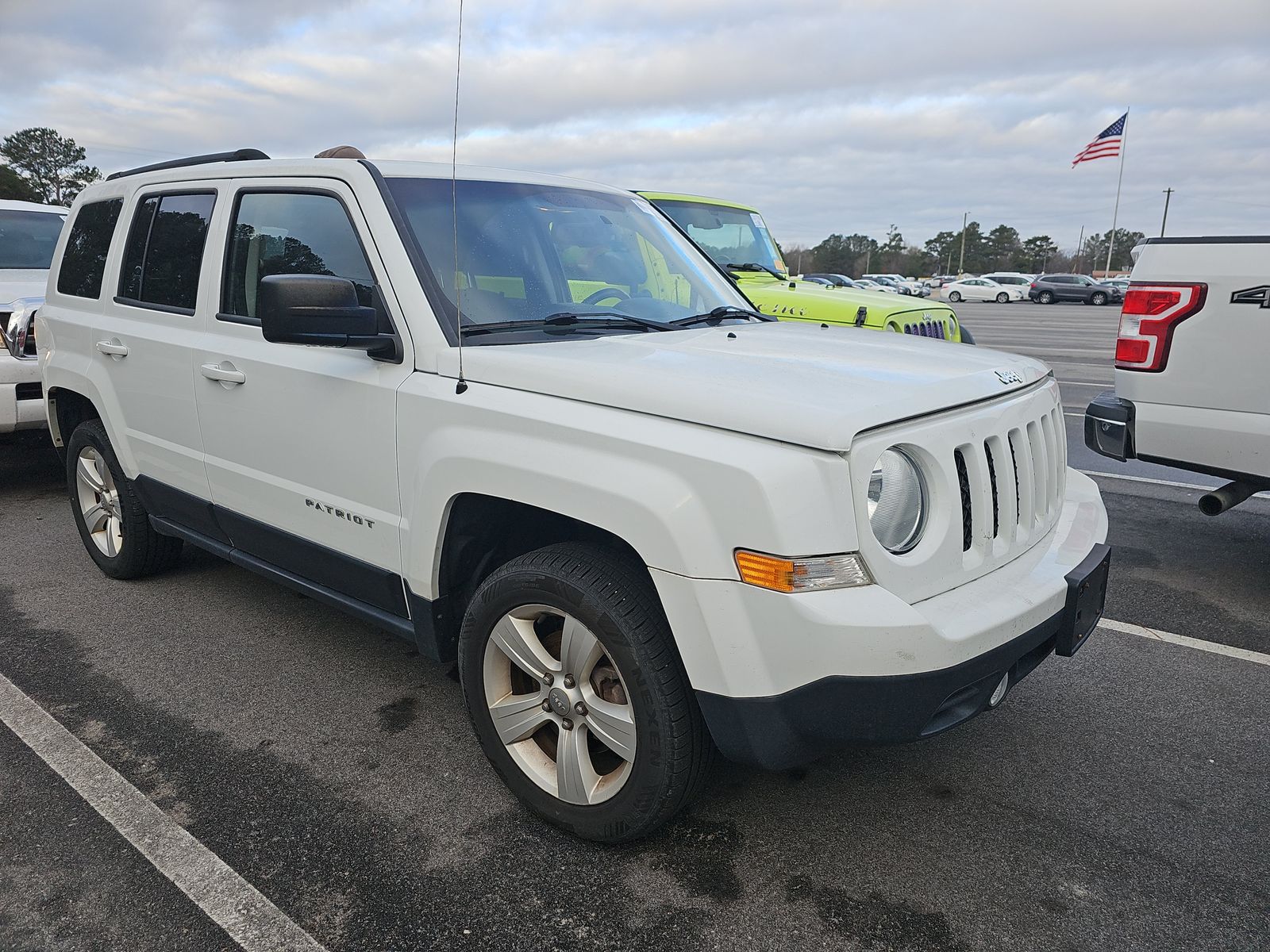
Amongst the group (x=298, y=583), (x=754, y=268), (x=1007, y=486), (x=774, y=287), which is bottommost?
(x=298, y=583)

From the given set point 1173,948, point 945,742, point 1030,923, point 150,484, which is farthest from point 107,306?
point 1173,948

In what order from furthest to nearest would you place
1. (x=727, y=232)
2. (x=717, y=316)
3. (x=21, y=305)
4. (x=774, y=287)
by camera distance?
(x=727, y=232), (x=774, y=287), (x=21, y=305), (x=717, y=316)

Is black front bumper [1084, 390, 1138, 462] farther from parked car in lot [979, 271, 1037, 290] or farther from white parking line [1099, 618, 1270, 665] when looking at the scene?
parked car in lot [979, 271, 1037, 290]

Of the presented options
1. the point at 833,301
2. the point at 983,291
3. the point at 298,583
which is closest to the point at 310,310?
the point at 298,583

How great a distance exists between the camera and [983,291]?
47812 mm

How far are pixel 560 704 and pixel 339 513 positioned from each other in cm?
106

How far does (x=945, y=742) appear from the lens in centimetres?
320

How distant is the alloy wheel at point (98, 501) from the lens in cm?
458

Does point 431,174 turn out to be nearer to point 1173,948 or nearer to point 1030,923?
point 1030,923

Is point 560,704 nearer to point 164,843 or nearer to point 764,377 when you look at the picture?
point 764,377

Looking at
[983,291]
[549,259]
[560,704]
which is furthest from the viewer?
[983,291]

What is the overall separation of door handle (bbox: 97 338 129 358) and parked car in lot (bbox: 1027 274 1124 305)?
45902mm

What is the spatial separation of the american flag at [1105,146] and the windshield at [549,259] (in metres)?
31.4

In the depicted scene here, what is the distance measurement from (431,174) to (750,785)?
7.43 ft
